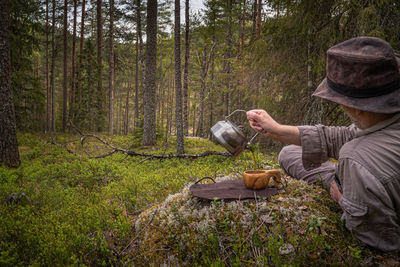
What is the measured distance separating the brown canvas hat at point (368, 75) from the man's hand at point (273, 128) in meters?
0.64

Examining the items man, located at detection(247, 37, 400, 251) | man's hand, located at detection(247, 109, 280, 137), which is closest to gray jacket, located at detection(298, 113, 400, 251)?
man, located at detection(247, 37, 400, 251)

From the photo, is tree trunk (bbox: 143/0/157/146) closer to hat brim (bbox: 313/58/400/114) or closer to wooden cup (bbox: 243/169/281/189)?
wooden cup (bbox: 243/169/281/189)

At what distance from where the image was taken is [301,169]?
11.3 ft

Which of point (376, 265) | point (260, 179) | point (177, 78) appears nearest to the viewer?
point (376, 265)

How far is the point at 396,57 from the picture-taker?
1.68m

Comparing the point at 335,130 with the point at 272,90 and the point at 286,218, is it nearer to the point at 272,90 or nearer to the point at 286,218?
the point at 286,218

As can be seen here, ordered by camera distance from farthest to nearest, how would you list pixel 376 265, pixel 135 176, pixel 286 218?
1. pixel 135 176
2. pixel 286 218
3. pixel 376 265

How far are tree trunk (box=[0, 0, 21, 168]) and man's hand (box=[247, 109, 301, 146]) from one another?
797 cm

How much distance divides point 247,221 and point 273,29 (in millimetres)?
6503

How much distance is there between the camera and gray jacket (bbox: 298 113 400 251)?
65.0 inches

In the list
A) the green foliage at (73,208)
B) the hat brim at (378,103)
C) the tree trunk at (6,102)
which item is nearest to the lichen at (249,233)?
the green foliage at (73,208)

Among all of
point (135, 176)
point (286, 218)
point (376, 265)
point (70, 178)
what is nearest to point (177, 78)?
point (135, 176)

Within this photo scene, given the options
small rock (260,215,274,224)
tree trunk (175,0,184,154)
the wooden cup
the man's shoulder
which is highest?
tree trunk (175,0,184,154)

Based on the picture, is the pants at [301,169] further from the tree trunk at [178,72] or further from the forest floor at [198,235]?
the tree trunk at [178,72]
